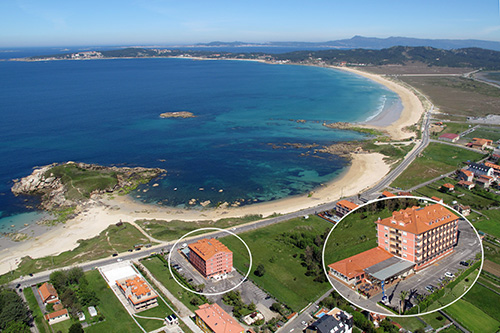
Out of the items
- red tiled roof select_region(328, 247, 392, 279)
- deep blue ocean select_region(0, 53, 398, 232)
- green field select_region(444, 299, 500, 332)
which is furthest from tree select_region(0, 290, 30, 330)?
green field select_region(444, 299, 500, 332)

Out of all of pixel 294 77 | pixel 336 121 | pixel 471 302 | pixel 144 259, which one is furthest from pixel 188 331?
pixel 294 77

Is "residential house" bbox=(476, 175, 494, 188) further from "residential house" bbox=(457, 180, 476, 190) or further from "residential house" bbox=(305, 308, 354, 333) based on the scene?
"residential house" bbox=(305, 308, 354, 333)

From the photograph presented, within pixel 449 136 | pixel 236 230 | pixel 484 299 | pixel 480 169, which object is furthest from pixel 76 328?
pixel 449 136

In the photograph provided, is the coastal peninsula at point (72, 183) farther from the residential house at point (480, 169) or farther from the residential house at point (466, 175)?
the residential house at point (480, 169)

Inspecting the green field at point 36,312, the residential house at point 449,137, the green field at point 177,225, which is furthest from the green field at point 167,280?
the residential house at point 449,137

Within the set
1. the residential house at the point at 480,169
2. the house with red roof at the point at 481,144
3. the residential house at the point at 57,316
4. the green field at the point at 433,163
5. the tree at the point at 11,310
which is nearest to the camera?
the tree at the point at 11,310
